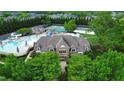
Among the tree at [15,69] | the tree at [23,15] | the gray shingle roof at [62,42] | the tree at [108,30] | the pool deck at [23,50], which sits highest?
the tree at [23,15]

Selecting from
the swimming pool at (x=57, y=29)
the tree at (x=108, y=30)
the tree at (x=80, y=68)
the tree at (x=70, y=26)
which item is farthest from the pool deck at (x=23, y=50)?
the tree at (x=108, y=30)

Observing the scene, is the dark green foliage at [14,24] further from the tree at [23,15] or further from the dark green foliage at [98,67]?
the dark green foliage at [98,67]

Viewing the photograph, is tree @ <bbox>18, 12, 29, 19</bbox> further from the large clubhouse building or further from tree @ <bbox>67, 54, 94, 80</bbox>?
tree @ <bbox>67, 54, 94, 80</bbox>

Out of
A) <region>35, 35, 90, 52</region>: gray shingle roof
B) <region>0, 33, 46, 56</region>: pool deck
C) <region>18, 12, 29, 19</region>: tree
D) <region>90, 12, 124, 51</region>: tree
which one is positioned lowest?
<region>0, 33, 46, 56</region>: pool deck

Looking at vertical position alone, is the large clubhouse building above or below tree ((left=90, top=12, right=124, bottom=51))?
below

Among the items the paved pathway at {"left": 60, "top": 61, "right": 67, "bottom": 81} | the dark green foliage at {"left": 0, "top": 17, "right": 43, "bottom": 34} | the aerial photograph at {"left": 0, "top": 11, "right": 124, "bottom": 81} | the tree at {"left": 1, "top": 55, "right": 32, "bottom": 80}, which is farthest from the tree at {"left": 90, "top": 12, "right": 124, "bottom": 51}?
the tree at {"left": 1, "top": 55, "right": 32, "bottom": 80}

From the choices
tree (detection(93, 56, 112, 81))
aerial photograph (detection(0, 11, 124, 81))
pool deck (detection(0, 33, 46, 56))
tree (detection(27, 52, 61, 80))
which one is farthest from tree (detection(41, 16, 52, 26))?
tree (detection(93, 56, 112, 81))

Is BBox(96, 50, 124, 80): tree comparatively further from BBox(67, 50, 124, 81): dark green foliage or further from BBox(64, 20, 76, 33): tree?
BBox(64, 20, 76, 33): tree

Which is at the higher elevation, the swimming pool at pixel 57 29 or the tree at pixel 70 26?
the tree at pixel 70 26
